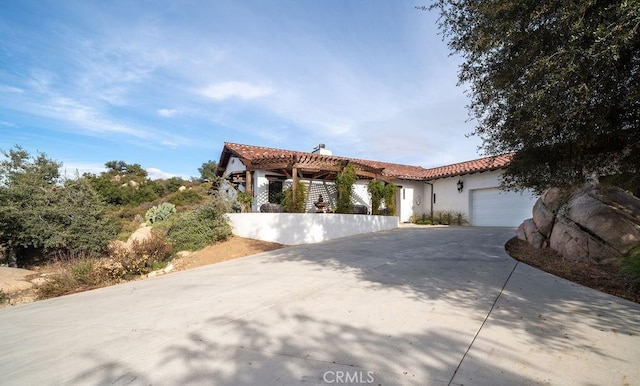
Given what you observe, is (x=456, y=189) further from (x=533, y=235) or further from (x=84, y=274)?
(x=84, y=274)

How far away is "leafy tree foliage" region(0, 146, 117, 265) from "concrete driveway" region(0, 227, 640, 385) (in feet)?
23.1

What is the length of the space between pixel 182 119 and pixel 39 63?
6.35m

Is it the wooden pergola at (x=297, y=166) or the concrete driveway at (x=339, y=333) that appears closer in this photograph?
the concrete driveway at (x=339, y=333)

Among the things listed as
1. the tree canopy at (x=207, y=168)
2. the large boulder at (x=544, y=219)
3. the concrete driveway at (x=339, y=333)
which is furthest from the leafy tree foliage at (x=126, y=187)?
the large boulder at (x=544, y=219)

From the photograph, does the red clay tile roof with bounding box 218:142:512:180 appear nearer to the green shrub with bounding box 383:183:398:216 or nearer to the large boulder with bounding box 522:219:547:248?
the green shrub with bounding box 383:183:398:216

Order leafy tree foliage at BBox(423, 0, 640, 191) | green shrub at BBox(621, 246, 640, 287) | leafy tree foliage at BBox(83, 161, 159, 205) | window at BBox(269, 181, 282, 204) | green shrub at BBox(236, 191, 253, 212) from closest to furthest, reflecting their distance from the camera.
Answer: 1. leafy tree foliage at BBox(423, 0, 640, 191)
2. green shrub at BBox(621, 246, 640, 287)
3. green shrub at BBox(236, 191, 253, 212)
4. window at BBox(269, 181, 282, 204)
5. leafy tree foliage at BBox(83, 161, 159, 205)

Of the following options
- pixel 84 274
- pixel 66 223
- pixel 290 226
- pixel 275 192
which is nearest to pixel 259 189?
pixel 275 192

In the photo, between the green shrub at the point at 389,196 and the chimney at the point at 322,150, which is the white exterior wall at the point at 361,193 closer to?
the green shrub at the point at 389,196

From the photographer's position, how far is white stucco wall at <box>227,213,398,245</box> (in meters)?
11.2

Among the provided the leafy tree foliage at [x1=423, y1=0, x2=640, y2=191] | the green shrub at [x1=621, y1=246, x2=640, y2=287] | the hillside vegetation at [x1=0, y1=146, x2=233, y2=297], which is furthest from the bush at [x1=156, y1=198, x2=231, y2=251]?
the green shrub at [x1=621, y1=246, x2=640, y2=287]

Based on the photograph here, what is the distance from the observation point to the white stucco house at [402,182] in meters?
Result: 13.5

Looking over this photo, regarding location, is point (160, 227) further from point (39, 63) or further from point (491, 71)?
point (491, 71)

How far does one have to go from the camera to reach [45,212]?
11.8 metres

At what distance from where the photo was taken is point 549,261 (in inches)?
267
